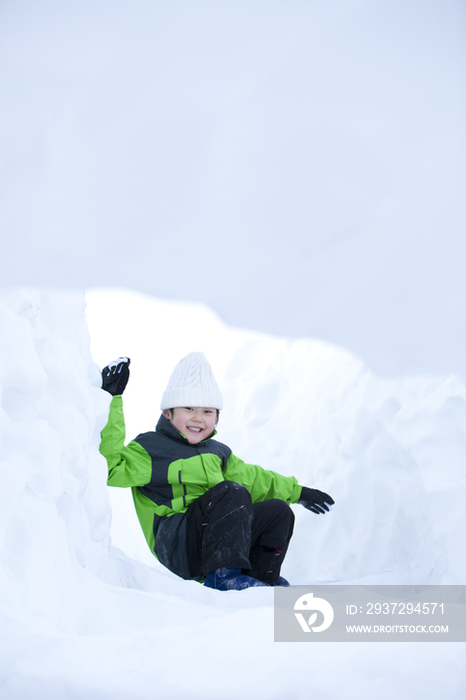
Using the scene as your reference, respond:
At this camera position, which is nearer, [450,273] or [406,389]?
[450,273]

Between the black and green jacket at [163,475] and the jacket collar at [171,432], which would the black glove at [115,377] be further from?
the jacket collar at [171,432]

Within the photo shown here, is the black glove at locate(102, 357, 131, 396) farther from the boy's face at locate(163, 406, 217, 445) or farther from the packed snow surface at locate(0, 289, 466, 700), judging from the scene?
the boy's face at locate(163, 406, 217, 445)

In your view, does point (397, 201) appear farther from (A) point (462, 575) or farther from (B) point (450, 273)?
(A) point (462, 575)

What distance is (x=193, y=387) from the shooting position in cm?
177

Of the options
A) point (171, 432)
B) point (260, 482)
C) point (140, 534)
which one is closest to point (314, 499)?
point (260, 482)

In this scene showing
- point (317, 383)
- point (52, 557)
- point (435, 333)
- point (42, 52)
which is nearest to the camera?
point (52, 557)

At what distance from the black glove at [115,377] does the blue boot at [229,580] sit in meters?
0.65

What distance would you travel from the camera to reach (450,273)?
1.58 meters

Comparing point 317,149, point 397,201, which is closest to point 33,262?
point 317,149

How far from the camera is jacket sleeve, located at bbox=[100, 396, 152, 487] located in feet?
5.15

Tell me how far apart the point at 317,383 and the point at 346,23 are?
1.79 meters

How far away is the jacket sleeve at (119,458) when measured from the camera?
1569 mm

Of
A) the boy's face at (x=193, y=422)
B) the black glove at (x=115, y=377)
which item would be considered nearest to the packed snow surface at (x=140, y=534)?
the black glove at (x=115, y=377)

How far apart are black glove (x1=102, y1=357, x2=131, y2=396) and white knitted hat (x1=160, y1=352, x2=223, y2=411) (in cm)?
23
